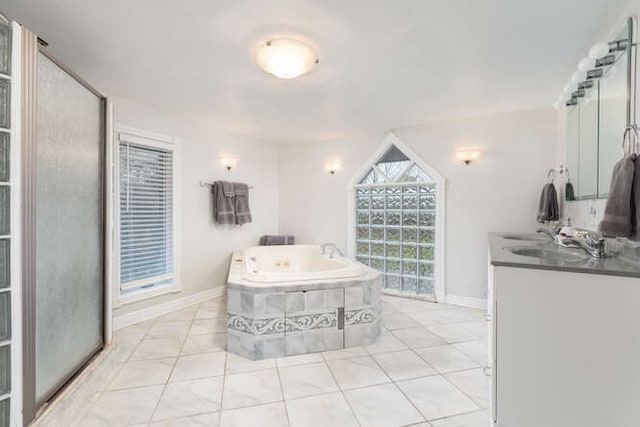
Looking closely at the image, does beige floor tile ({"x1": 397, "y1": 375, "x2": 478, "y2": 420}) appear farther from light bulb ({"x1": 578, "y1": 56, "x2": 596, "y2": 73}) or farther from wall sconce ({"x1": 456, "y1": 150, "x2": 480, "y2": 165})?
wall sconce ({"x1": 456, "y1": 150, "x2": 480, "y2": 165})

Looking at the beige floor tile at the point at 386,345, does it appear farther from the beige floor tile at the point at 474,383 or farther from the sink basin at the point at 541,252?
the sink basin at the point at 541,252

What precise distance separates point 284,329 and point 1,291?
1671mm

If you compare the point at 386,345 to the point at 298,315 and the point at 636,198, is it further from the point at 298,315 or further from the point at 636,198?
the point at 636,198

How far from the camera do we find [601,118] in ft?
6.25

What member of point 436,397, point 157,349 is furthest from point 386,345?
point 157,349

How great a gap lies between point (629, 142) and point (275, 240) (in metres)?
3.84

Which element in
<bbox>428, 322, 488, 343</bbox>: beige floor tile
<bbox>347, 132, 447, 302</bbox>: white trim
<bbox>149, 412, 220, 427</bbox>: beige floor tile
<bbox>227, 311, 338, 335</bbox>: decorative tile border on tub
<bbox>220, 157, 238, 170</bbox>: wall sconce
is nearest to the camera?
<bbox>149, 412, 220, 427</bbox>: beige floor tile

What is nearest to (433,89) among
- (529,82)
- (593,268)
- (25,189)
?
(529,82)

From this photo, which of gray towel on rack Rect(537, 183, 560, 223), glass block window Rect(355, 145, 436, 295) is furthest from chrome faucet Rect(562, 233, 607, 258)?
glass block window Rect(355, 145, 436, 295)

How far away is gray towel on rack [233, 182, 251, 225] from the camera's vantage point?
13.3 ft

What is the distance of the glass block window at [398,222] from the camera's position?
152 inches

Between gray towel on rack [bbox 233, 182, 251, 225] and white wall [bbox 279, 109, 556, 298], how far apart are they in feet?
4.41

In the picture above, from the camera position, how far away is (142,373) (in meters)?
2.15

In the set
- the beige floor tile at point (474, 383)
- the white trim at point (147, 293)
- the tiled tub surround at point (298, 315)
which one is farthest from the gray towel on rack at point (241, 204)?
the beige floor tile at point (474, 383)
